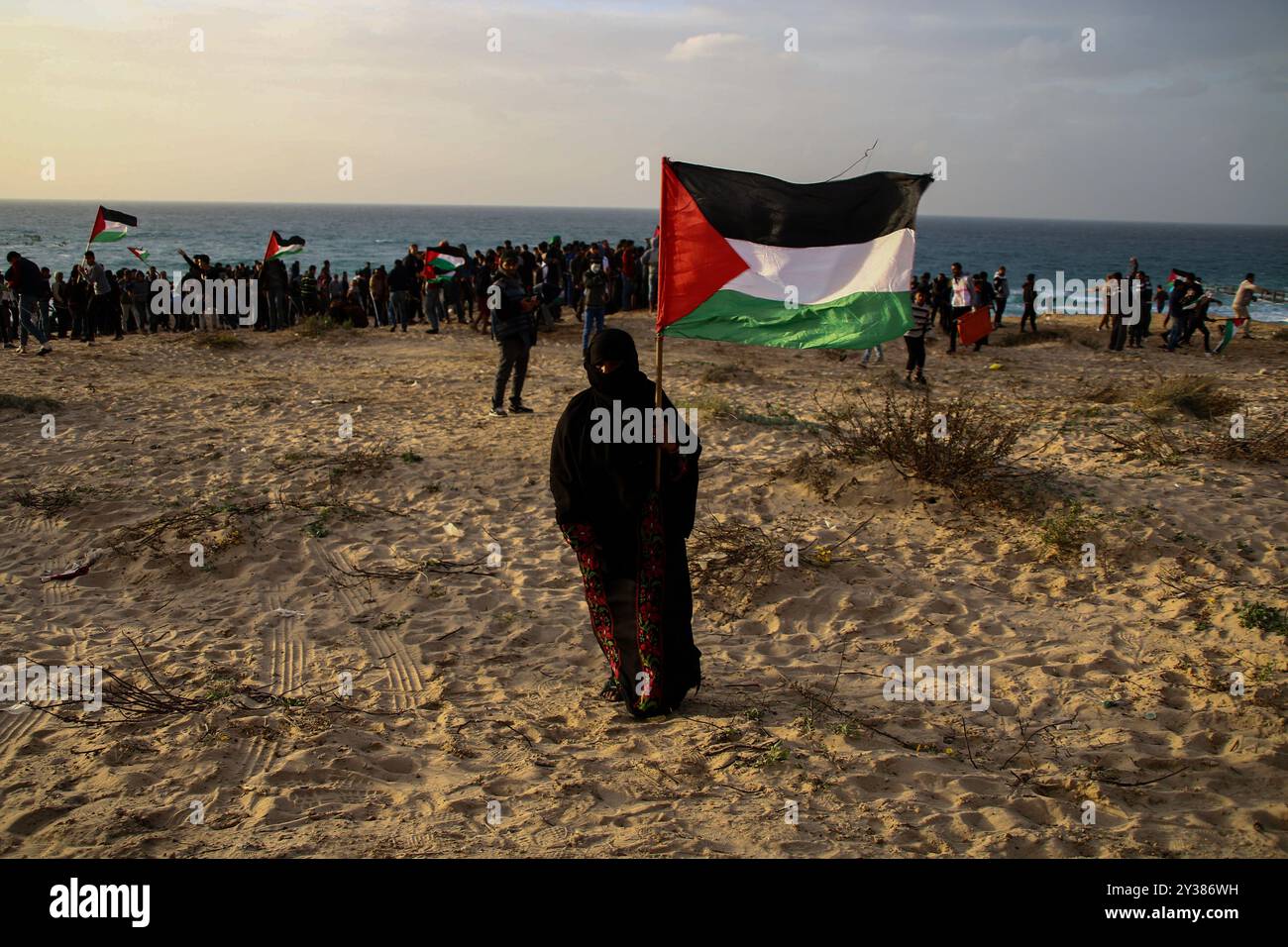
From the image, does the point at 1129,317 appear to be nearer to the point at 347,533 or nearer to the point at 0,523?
the point at 347,533

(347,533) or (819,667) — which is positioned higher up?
(347,533)

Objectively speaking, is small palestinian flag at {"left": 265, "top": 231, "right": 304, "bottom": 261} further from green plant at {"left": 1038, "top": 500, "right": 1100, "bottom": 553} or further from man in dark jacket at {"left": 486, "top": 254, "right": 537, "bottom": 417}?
green plant at {"left": 1038, "top": 500, "right": 1100, "bottom": 553}

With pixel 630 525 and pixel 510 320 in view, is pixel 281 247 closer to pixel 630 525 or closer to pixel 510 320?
pixel 510 320

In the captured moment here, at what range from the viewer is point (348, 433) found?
9.77 meters

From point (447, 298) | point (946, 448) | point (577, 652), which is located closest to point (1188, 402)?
point (946, 448)

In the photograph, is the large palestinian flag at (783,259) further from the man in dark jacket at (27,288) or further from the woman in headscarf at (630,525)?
the man in dark jacket at (27,288)

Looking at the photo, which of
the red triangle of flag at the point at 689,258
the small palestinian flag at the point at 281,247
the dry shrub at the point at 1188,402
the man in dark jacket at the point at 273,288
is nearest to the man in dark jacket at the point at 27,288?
the small palestinian flag at the point at 281,247

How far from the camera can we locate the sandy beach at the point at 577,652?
363 centimetres

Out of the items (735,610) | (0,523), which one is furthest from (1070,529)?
(0,523)

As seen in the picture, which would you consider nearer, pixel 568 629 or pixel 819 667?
pixel 819 667

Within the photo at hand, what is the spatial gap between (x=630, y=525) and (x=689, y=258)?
140 cm

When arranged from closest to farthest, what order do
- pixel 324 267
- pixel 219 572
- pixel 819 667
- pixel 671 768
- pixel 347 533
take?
1. pixel 671 768
2. pixel 819 667
3. pixel 219 572
4. pixel 347 533
5. pixel 324 267
